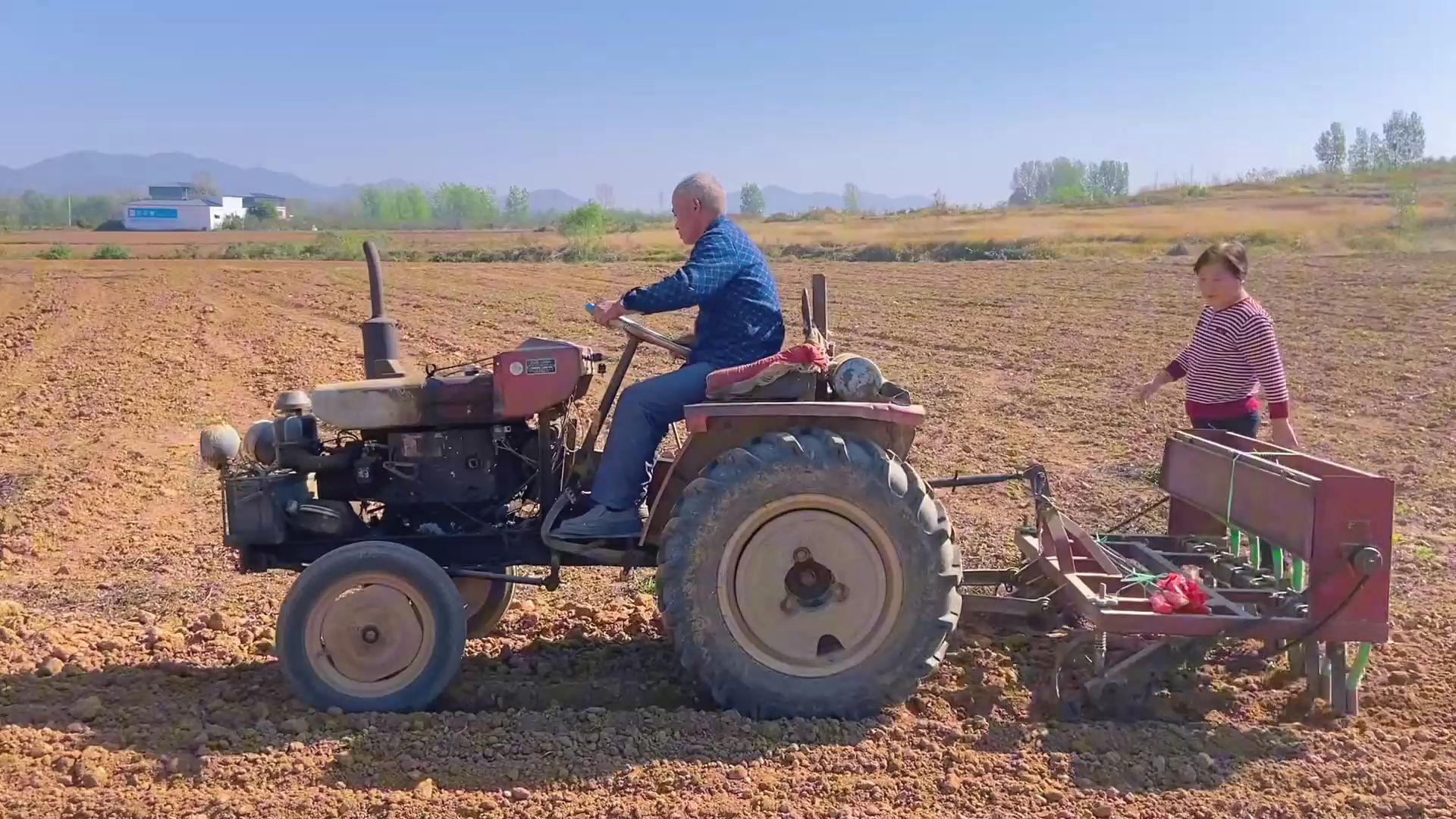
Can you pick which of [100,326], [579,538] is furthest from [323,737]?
[100,326]

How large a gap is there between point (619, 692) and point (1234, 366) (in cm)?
320

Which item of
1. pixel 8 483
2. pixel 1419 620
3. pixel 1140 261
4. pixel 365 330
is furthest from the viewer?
pixel 1140 261

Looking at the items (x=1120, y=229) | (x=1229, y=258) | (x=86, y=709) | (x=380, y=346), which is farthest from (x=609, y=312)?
(x=1120, y=229)

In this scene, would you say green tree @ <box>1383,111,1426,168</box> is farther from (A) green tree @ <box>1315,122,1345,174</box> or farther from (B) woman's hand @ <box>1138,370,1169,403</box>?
(B) woman's hand @ <box>1138,370,1169,403</box>

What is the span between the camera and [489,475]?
4.68 m

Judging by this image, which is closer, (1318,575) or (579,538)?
(1318,575)

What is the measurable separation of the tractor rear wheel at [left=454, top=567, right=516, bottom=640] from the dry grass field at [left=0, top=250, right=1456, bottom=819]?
98 millimetres

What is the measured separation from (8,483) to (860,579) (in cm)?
684

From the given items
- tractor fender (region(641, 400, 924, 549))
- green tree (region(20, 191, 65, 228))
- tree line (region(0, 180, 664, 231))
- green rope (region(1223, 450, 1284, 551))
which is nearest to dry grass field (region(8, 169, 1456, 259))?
tree line (region(0, 180, 664, 231))

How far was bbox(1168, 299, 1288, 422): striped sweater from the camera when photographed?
530 centimetres

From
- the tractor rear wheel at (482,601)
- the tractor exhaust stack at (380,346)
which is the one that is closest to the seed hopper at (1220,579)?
the tractor rear wheel at (482,601)

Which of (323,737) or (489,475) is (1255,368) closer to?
(489,475)

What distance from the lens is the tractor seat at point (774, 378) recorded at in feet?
14.0

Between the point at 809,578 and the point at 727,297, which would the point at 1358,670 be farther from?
the point at 727,297
